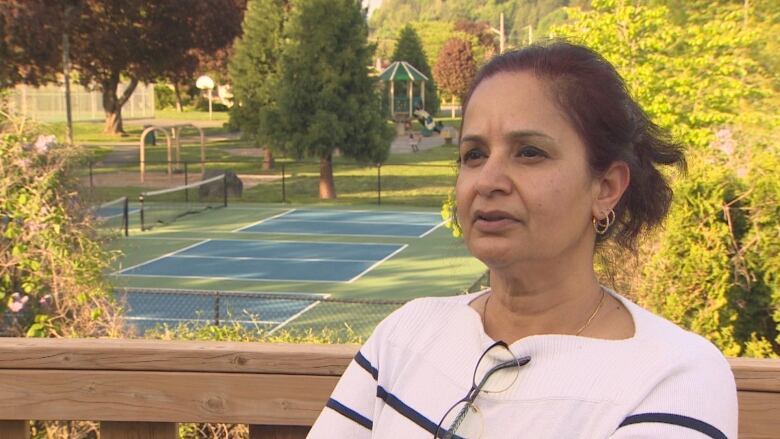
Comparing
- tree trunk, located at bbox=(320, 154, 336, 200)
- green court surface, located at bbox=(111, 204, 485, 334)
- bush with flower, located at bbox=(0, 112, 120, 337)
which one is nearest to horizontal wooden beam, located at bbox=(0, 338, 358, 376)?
bush with flower, located at bbox=(0, 112, 120, 337)

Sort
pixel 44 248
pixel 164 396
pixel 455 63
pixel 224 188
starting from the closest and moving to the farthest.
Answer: pixel 164 396
pixel 44 248
pixel 224 188
pixel 455 63

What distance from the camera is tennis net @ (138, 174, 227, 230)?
24.3m

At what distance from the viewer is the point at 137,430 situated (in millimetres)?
1975

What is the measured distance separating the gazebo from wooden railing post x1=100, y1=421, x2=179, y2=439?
55920 mm

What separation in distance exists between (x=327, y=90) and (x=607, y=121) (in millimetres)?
26434

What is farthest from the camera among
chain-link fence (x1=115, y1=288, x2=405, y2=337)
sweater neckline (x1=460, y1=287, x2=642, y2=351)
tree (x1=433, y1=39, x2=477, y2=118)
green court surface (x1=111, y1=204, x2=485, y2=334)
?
tree (x1=433, y1=39, x2=477, y2=118)

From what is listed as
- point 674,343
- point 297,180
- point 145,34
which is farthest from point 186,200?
point 674,343

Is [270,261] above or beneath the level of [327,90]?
beneath

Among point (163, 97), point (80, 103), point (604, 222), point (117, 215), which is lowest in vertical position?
point (117, 215)

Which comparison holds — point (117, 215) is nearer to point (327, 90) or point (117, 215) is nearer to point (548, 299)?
point (327, 90)

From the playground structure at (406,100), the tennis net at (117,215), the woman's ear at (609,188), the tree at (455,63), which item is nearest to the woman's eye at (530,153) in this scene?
the woman's ear at (609,188)

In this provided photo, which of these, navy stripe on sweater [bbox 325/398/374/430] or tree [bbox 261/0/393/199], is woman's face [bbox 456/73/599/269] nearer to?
navy stripe on sweater [bbox 325/398/374/430]

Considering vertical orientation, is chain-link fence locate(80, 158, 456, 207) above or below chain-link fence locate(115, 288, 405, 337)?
above

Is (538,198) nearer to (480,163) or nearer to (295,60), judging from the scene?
(480,163)
